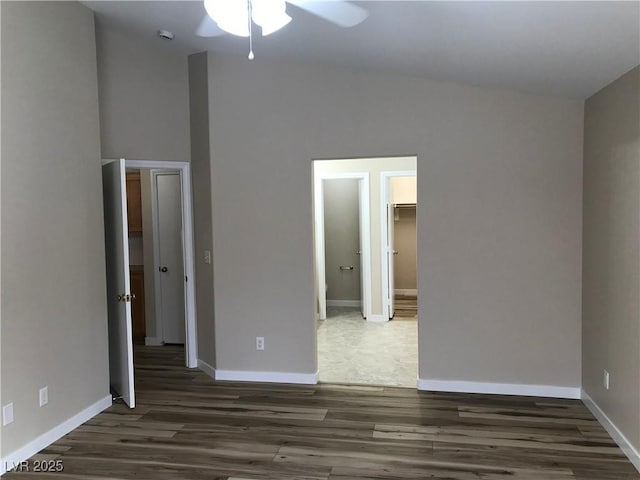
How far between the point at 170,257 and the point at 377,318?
2.87 meters

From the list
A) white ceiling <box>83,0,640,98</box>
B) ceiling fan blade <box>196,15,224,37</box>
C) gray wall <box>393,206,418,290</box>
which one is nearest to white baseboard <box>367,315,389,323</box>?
gray wall <box>393,206,418,290</box>

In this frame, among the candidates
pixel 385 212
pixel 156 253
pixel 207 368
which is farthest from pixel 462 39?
pixel 156 253

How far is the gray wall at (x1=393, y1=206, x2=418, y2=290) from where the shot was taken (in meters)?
9.28

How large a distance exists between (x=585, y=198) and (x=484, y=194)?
73 cm

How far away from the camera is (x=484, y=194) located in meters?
4.14

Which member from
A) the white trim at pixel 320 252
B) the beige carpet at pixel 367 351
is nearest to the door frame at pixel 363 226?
the white trim at pixel 320 252

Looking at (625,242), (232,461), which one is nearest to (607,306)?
(625,242)

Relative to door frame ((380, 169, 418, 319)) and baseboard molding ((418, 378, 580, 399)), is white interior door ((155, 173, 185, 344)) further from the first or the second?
baseboard molding ((418, 378, 580, 399))

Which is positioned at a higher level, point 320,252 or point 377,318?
point 320,252

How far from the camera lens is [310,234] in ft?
14.7

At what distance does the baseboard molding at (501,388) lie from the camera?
13.5ft

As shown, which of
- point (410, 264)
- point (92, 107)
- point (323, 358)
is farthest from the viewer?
→ point (410, 264)

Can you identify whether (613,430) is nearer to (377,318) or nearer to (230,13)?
(230,13)

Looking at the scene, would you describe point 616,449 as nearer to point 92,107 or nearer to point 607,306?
point 607,306
